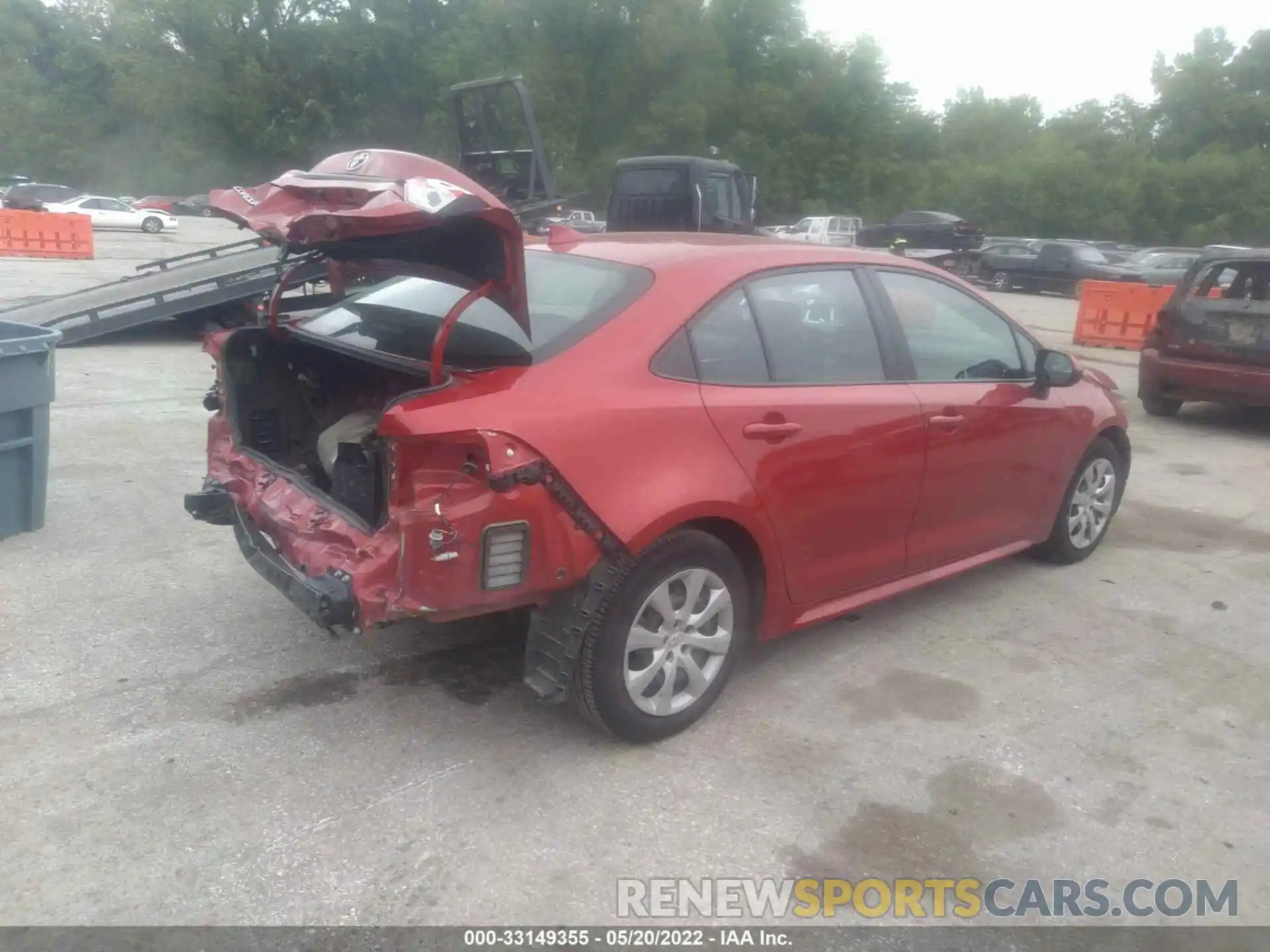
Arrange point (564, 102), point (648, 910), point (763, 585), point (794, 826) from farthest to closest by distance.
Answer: point (564, 102) < point (763, 585) < point (794, 826) < point (648, 910)

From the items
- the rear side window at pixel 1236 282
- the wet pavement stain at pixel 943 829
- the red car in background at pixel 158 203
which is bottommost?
the wet pavement stain at pixel 943 829

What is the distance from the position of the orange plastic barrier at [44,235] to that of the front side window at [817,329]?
2310cm

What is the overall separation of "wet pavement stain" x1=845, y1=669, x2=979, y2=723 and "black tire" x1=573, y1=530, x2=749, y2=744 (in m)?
0.75

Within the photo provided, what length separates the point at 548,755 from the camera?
11.6ft

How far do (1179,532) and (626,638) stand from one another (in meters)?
4.38

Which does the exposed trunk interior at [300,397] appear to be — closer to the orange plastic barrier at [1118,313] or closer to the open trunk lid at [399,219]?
the open trunk lid at [399,219]

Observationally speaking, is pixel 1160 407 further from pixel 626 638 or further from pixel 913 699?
pixel 626 638

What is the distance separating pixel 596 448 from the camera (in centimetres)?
325

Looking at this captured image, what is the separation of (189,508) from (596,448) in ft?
6.36

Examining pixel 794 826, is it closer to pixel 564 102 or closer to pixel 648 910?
pixel 648 910

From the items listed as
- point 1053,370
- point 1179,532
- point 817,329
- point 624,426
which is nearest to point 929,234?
point 1179,532

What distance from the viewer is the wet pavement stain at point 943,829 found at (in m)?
3.06

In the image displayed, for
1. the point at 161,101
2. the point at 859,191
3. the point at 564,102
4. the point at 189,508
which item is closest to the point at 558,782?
the point at 189,508

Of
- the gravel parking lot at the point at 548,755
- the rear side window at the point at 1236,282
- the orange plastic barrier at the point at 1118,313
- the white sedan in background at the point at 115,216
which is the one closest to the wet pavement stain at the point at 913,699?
the gravel parking lot at the point at 548,755
